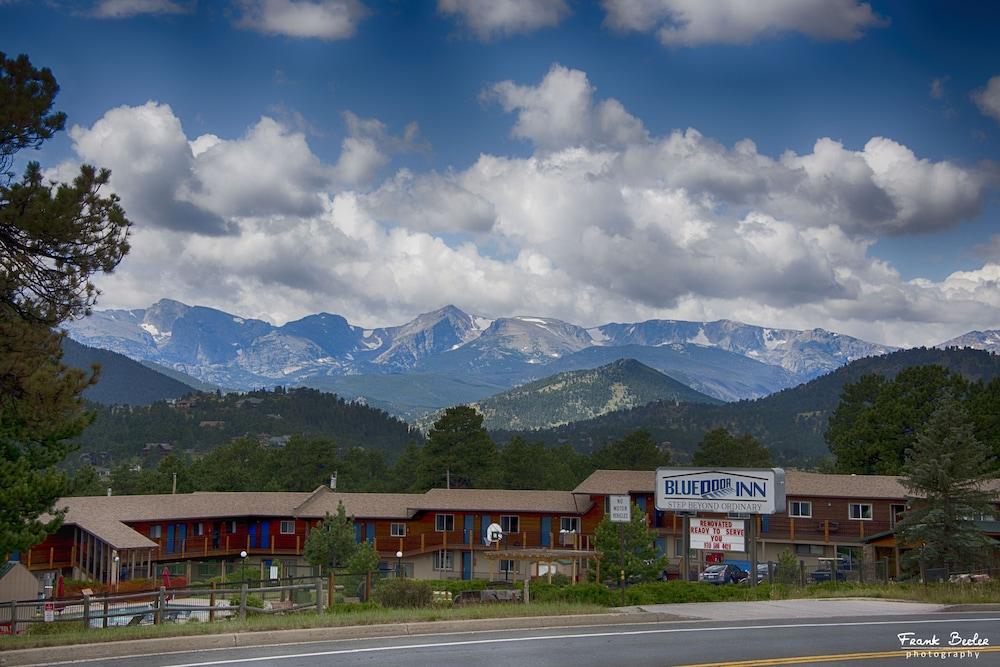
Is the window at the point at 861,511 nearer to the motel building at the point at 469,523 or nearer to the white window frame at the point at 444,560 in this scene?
the motel building at the point at 469,523

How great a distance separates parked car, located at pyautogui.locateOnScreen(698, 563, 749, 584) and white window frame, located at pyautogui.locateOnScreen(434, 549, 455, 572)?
64.2 feet

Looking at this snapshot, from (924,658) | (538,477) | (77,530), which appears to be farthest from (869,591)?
(538,477)

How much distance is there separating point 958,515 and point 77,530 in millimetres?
48760

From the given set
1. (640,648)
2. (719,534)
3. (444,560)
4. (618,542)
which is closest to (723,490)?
(719,534)

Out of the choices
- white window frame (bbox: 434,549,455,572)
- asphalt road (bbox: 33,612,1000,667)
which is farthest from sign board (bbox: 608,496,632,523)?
white window frame (bbox: 434,549,455,572)

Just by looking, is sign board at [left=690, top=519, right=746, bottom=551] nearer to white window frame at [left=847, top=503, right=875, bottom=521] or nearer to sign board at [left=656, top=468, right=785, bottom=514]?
sign board at [left=656, top=468, right=785, bottom=514]

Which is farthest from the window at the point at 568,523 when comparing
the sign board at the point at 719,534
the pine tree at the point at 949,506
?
the sign board at the point at 719,534

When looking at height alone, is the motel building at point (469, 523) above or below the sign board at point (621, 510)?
below

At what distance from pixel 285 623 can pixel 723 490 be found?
856 inches

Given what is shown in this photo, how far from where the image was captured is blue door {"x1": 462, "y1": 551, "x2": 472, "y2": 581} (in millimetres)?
65000

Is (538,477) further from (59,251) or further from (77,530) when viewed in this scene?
(59,251)

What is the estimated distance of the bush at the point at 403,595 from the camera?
2788cm

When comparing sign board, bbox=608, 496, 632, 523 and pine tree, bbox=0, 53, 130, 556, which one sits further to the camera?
sign board, bbox=608, 496, 632, 523

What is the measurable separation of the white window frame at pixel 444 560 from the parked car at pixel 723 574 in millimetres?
19580
